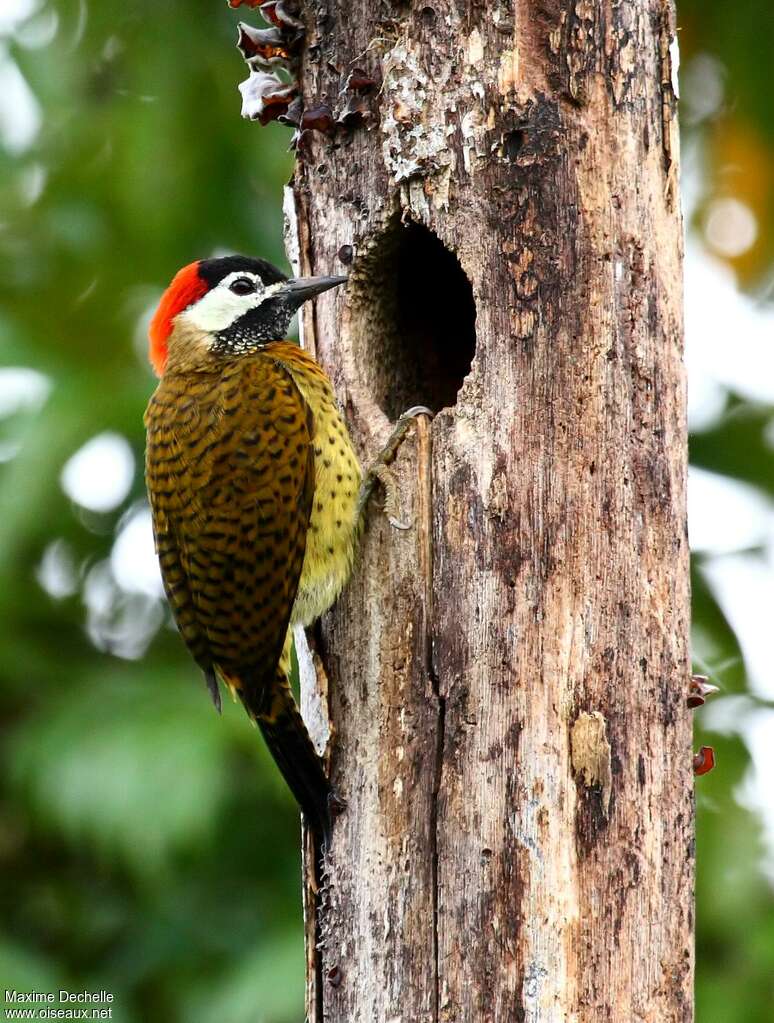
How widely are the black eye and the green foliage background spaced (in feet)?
3.26

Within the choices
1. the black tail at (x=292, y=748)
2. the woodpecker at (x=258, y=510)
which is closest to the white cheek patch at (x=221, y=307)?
the woodpecker at (x=258, y=510)

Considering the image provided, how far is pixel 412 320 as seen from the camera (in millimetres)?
3859

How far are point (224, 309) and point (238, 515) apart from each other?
0.69 meters

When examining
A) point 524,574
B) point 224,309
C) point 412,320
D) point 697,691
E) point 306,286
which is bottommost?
point 697,691

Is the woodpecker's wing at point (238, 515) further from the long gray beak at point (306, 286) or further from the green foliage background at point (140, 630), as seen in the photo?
the green foliage background at point (140, 630)

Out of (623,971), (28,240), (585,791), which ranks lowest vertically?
(623,971)

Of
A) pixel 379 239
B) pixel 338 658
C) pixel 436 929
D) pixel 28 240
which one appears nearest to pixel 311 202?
pixel 379 239

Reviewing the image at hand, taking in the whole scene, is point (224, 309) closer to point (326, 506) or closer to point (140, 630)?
point (326, 506)

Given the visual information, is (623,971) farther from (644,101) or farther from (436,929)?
(644,101)

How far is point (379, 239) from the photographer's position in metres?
3.40

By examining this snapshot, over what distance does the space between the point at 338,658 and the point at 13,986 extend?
1888 millimetres

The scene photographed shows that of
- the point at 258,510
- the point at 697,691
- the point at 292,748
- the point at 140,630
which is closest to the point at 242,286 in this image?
the point at 258,510

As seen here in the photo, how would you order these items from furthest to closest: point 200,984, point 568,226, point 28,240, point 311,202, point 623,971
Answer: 1. point 28,240
2. point 200,984
3. point 311,202
4. point 568,226
5. point 623,971

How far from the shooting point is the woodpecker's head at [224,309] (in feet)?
13.1
